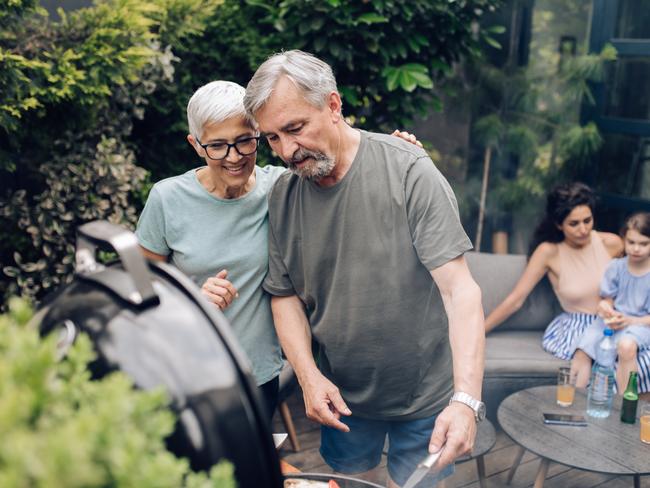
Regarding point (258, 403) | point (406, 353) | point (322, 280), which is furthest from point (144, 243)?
point (258, 403)

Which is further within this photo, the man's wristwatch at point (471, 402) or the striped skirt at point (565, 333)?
the striped skirt at point (565, 333)

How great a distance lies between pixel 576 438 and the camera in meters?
3.16

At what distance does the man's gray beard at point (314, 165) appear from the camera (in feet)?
6.26

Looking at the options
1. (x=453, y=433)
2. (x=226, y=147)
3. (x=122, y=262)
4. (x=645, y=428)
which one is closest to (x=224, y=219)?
(x=226, y=147)

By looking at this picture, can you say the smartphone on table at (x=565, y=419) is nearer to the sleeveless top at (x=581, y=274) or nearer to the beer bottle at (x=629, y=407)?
the beer bottle at (x=629, y=407)

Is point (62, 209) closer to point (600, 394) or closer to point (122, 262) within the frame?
point (122, 262)

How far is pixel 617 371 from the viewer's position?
405 centimetres

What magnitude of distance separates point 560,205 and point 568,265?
414 millimetres

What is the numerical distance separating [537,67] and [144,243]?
4772 millimetres

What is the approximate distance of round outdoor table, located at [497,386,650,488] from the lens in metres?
2.93

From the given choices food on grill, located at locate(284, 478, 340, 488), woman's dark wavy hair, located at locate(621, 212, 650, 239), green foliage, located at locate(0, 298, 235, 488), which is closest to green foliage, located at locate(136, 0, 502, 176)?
woman's dark wavy hair, located at locate(621, 212, 650, 239)

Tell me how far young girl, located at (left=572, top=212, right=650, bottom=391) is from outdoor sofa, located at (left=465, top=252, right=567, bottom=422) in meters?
0.28

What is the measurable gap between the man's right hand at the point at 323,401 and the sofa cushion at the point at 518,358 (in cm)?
224

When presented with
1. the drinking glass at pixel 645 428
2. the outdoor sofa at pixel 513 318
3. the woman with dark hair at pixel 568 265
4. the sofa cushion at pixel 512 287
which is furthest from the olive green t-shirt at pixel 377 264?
the sofa cushion at pixel 512 287
